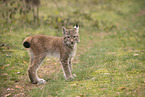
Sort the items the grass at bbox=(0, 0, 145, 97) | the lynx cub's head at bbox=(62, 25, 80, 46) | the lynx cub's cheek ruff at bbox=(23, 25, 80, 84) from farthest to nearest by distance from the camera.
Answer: the lynx cub's head at bbox=(62, 25, 80, 46) < the lynx cub's cheek ruff at bbox=(23, 25, 80, 84) < the grass at bbox=(0, 0, 145, 97)

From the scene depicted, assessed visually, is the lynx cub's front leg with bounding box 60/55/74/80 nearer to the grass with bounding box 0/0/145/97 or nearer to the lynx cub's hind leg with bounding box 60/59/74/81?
the lynx cub's hind leg with bounding box 60/59/74/81

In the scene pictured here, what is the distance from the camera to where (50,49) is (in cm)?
598

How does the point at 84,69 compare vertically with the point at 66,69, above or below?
below

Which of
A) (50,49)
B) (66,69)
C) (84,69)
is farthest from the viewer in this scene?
(84,69)

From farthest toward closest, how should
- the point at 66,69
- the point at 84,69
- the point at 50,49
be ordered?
the point at 84,69, the point at 50,49, the point at 66,69

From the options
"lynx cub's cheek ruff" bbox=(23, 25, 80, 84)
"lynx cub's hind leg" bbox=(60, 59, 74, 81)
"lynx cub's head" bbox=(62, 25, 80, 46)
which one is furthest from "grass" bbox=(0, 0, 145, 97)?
"lynx cub's head" bbox=(62, 25, 80, 46)

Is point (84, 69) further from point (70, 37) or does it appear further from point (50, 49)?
point (50, 49)

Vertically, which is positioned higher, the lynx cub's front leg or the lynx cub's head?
the lynx cub's head

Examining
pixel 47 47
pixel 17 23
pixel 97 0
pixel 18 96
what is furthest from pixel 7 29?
pixel 97 0

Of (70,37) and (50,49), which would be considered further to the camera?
(50,49)

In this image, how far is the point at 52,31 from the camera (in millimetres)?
10461

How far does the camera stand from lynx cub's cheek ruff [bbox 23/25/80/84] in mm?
5676

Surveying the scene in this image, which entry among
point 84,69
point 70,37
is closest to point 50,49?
point 70,37

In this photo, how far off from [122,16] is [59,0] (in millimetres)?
7113
